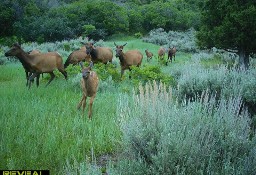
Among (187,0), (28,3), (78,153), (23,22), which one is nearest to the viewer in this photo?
(78,153)

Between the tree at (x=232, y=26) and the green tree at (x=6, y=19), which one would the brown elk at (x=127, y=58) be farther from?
the green tree at (x=6, y=19)

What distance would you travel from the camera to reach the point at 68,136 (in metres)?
6.35

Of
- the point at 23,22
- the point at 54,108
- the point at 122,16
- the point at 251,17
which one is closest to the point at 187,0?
the point at 122,16

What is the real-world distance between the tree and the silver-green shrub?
1345 cm

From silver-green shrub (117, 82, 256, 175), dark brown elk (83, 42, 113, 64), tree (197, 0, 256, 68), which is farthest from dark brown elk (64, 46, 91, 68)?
silver-green shrub (117, 82, 256, 175)

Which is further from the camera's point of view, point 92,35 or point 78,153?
point 92,35

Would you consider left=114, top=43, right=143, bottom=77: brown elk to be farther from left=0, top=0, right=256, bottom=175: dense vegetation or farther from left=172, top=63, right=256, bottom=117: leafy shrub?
left=172, top=63, right=256, bottom=117: leafy shrub

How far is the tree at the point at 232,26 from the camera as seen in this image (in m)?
17.9

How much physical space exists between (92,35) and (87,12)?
6.47 meters

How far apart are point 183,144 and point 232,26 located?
621 inches

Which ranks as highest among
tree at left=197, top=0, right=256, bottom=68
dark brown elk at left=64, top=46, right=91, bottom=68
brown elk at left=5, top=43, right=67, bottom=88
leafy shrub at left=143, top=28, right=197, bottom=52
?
tree at left=197, top=0, right=256, bottom=68

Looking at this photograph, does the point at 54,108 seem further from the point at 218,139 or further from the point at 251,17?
the point at 251,17

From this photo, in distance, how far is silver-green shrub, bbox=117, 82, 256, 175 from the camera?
4.07m

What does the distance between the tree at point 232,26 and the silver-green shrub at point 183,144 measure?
44.1 feet
